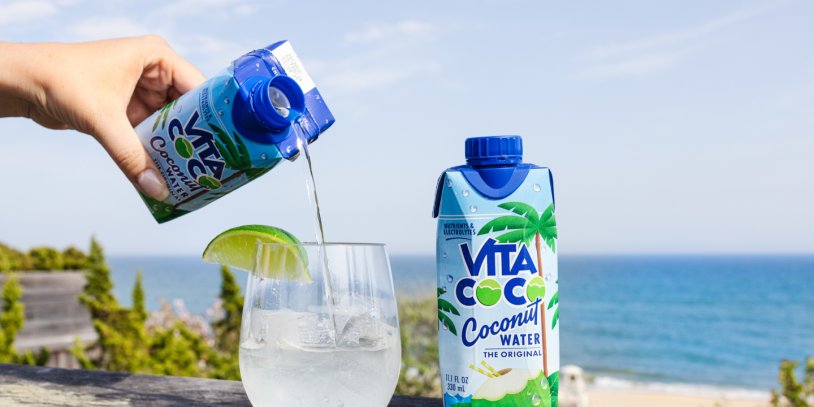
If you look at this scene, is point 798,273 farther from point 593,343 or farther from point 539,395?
point 539,395

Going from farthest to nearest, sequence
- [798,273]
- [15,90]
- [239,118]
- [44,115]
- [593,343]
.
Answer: [798,273]
[593,343]
[44,115]
[15,90]
[239,118]

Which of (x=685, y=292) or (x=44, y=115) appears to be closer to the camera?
(x=44, y=115)

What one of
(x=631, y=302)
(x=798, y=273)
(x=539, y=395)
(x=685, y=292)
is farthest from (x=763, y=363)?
(x=798, y=273)

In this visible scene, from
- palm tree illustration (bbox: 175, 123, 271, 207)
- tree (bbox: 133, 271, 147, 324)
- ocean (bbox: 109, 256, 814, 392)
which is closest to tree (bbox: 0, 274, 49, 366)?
tree (bbox: 133, 271, 147, 324)

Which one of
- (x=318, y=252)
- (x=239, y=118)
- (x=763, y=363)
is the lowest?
(x=763, y=363)

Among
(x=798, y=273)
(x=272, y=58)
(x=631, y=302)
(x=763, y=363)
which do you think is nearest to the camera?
(x=272, y=58)
